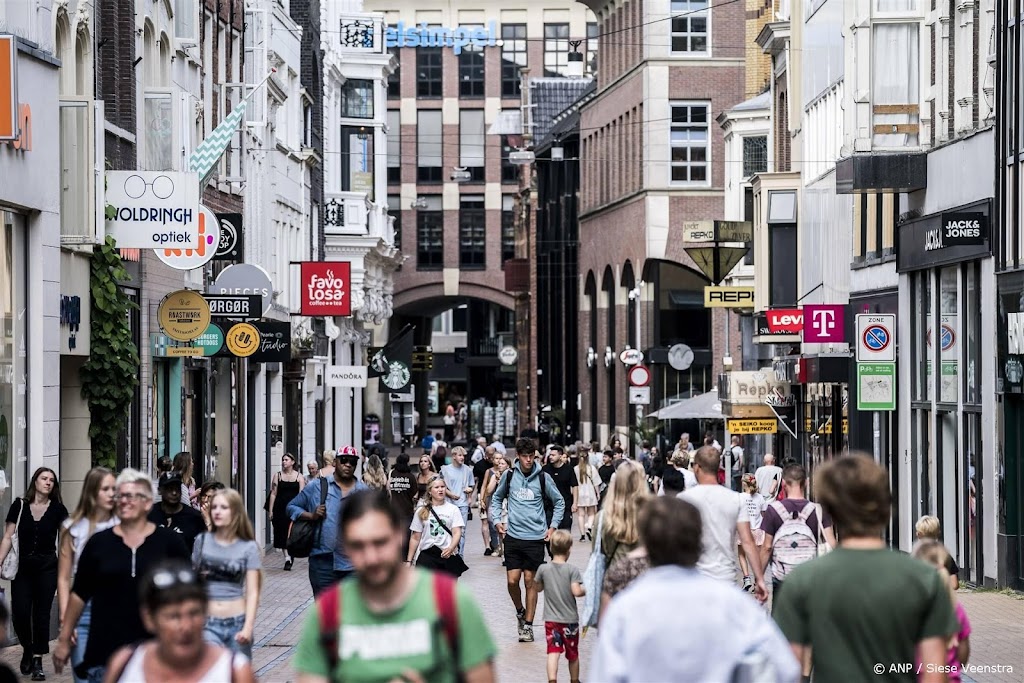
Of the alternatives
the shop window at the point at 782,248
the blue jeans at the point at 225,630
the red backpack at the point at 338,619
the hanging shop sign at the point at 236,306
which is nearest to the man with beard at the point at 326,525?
the blue jeans at the point at 225,630

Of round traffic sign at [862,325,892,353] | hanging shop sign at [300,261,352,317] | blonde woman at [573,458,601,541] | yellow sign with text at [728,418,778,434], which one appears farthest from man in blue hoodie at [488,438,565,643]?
hanging shop sign at [300,261,352,317]

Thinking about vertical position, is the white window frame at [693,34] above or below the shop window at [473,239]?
above

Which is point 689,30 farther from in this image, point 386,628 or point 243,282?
point 386,628

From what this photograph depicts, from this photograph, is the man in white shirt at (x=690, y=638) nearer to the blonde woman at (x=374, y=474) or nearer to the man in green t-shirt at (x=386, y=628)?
the man in green t-shirt at (x=386, y=628)

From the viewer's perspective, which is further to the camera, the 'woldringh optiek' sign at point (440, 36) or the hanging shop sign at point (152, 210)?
the 'woldringh optiek' sign at point (440, 36)

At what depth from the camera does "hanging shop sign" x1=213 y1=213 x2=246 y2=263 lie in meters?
28.9

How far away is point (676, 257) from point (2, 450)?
151 ft

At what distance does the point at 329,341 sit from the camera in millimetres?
53438

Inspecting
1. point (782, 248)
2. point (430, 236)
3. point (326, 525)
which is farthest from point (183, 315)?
point (430, 236)

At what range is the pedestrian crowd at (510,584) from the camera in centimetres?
600

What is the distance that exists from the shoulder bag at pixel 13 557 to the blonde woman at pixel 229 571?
4.87 meters

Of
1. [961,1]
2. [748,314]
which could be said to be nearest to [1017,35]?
[961,1]

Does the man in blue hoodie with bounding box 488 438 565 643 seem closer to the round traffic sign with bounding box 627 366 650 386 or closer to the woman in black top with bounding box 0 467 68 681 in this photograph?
the woman in black top with bounding box 0 467 68 681

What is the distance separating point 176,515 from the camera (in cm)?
1227
